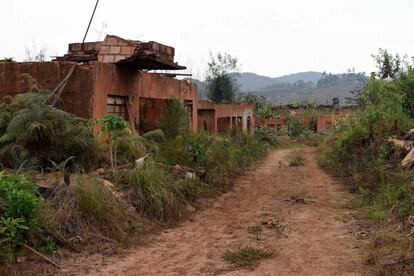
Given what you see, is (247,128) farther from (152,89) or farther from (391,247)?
(391,247)

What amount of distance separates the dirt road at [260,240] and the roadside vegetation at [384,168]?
0.38 metres

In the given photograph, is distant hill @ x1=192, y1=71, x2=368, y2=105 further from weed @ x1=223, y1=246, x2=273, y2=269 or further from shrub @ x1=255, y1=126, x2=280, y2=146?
weed @ x1=223, y1=246, x2=273, y2=269

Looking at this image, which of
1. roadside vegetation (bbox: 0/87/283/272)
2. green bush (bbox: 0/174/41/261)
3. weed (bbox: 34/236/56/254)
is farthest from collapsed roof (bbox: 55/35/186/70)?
weed (bbox: 34/236/56/254)

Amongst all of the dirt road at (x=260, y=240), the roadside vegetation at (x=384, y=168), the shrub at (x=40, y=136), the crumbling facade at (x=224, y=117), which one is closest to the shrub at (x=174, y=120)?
the dirt road at (x=260, y=240)

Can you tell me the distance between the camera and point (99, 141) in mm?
9055

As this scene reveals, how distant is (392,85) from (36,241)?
39.5ft

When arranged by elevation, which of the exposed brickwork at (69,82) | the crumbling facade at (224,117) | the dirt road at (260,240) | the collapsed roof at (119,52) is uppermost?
the collapsed roof at (119,52)

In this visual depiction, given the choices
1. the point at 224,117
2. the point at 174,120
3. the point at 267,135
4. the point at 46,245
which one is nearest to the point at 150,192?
the point at 46,245

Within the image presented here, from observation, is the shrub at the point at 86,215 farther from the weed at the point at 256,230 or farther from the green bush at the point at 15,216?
the weed at the point at 256,230

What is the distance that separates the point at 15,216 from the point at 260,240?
3.08 m

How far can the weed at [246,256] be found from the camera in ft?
18.9

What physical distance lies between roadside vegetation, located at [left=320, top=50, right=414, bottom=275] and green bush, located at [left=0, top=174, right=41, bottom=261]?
3745 millimetres

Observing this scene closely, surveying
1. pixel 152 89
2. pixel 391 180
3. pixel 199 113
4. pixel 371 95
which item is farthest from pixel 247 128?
pixel 391 180

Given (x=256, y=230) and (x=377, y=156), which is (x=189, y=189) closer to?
(x=256, y=230)
